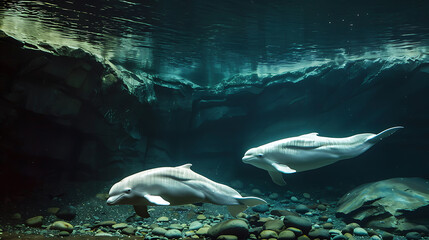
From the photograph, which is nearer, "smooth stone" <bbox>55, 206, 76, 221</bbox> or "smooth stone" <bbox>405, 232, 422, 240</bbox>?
"smooth stone" <bbox>405, 232, 422, 240</bbox>

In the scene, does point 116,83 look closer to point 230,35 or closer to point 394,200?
point 230,35

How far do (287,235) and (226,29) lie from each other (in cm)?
716

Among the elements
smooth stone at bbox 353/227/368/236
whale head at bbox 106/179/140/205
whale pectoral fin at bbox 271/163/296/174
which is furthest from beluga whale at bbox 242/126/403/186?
smooth stone at bbox 353/227/368/236

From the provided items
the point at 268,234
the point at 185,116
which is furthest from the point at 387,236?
the point at 185,116

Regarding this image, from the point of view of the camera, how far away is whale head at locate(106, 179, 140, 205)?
10.7 feet

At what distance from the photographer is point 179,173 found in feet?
11.7

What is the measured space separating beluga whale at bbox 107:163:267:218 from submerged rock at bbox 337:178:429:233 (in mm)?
6030

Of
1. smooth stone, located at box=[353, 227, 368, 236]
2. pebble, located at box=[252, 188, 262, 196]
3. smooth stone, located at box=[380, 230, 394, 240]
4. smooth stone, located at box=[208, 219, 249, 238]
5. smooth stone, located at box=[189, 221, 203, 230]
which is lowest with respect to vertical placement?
pebble, located at box=[252, 188, 262, 196]

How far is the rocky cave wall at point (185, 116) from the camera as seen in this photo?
9102 mm

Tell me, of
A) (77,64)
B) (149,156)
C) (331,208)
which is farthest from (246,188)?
(77,64)

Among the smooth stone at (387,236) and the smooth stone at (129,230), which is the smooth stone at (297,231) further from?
the smooth stone at (129,230)

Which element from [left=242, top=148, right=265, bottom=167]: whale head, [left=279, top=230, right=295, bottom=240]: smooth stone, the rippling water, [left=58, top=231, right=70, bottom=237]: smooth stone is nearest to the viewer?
[left=242, top=148, right=265, bottom=167]: whale head

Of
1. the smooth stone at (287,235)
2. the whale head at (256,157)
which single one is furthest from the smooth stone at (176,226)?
the whale head at (256,157)

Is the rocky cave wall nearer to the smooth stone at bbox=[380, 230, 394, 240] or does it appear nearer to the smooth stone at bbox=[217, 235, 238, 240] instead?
the smooth stone at bbox=[380, 230, 394, 240]
